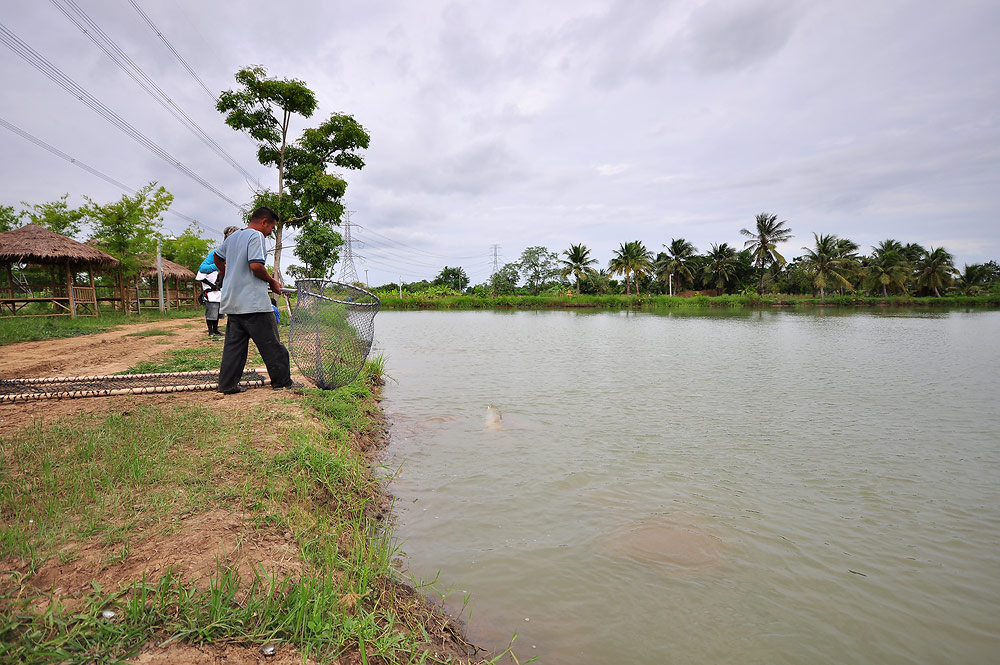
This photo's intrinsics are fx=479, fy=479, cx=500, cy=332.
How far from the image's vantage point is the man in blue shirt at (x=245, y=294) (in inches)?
186

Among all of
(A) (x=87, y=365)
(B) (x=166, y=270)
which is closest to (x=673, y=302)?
(B) (x=166, y=270)

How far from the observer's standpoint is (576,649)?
2.33 metres

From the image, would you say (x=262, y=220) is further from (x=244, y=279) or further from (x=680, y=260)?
(x=680, y=260)

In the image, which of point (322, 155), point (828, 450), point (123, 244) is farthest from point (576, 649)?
point (123, 244)

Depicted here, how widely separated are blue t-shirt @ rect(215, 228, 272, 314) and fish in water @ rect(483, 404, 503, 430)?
9.36ft

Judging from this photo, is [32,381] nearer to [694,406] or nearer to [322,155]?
[694,406]

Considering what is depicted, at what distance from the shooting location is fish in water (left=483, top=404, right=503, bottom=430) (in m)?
5.97

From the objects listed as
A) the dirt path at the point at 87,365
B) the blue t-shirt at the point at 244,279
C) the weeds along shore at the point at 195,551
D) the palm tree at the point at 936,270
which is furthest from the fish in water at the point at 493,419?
the palm tree at the point at 936,270

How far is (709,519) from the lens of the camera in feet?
11.9

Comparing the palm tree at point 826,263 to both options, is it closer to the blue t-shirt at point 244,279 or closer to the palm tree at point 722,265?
the palm tree at point 722,265

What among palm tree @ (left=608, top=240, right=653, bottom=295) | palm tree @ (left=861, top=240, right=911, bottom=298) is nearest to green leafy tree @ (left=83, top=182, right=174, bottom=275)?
palm tree @ (left=608, top=240, right=653, bottom=295)

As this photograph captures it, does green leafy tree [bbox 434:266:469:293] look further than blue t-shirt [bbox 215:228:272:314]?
Yes

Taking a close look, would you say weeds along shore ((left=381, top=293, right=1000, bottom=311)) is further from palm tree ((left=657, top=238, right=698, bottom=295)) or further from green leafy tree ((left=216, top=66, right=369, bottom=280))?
green leafy tree ((left=216, top=66, right=369, bottom=280))

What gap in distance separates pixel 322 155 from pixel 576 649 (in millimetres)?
20756
